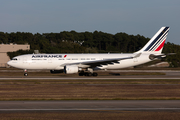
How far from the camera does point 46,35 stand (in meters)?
168

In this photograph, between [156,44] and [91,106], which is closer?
[91,106]

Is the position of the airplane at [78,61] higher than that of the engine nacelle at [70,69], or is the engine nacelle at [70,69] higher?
the airplane at [78,61]

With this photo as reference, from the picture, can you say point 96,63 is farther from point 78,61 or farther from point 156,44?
point 156,44

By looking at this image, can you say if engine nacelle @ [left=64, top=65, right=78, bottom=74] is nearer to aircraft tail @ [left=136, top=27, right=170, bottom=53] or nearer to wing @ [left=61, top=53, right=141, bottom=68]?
wing @ [left=61, top=53, right=141, bottom=68]

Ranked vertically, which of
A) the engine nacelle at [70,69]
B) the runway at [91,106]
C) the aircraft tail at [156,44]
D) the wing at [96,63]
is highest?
the aircraft tail at [156,44]

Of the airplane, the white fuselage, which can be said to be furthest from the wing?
the white fuselage

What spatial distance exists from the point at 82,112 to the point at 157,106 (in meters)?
5.26

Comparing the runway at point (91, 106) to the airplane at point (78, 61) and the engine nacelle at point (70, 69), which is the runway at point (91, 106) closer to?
the engine nacelle at point (70, 69)

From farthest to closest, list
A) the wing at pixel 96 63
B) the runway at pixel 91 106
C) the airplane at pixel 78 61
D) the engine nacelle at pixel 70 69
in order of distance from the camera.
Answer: the airplane at pixel 78 61, the wing at pixel 96 63, the engine nacelle at pixel 70 69, the runway at pixel 91 106

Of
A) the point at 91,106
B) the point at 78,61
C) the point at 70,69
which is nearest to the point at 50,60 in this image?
the point at 78,61

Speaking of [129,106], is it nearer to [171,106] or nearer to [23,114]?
[171,106]

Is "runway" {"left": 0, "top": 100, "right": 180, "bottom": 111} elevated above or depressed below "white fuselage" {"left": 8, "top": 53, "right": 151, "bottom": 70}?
below

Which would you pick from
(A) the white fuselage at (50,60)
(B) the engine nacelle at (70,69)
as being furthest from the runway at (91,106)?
(A) the white fuselage at (50,60)

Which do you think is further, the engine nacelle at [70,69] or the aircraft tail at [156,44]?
the aircraft tail at [156,44]
